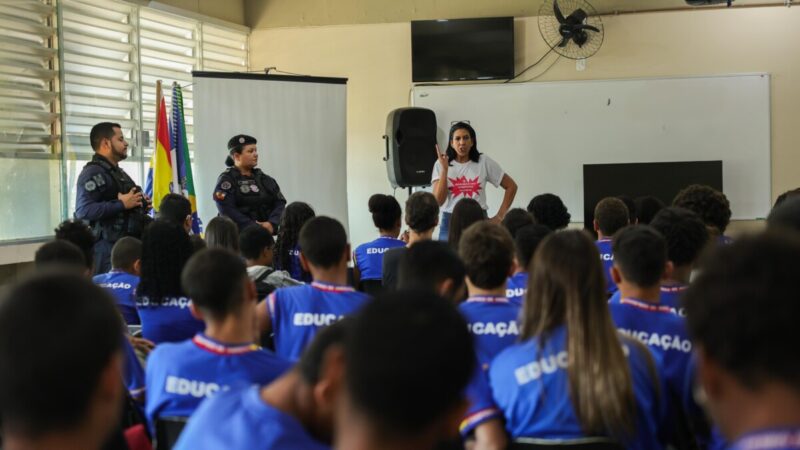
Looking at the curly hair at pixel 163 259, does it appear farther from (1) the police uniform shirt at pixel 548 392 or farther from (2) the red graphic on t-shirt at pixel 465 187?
(2) the red graphic on t-shirt at pixel 465 187

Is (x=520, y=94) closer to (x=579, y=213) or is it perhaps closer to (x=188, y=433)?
(x=579, y=213)

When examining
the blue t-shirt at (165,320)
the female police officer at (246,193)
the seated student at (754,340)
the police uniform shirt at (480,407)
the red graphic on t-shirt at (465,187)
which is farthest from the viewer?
the red graphic on t-shirt at (465,187)

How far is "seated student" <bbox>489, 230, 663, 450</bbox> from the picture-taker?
176 cm

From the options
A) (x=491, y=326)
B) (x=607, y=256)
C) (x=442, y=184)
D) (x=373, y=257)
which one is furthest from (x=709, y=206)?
(x=442, y=184)

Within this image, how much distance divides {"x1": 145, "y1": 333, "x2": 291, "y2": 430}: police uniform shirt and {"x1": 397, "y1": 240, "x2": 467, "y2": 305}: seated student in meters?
0.53

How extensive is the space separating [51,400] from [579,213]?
23.6ft

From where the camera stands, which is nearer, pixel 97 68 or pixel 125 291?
pixel 125 291

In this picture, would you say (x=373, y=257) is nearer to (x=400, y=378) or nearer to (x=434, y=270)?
(x=434, y=270)

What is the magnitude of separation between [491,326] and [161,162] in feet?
14.5

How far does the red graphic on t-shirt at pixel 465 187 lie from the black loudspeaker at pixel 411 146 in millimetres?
983

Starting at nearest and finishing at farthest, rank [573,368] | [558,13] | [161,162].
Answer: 1. [573,368]
2. [161,162]
3. [558,13]

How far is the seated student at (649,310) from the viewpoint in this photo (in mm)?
2203

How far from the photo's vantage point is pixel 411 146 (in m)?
6.98

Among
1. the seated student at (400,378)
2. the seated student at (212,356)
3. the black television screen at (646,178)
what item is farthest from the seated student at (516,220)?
the black television screen at (646,178)
